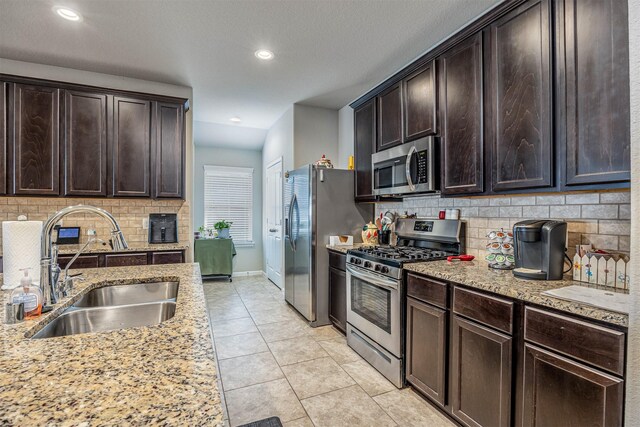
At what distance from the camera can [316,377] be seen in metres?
2.45

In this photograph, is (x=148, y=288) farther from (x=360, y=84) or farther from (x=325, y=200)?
(x=360, y=84)

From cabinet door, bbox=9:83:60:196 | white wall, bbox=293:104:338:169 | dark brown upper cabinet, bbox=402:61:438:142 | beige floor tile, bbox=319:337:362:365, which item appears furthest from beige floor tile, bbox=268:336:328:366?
cabinet door, bbox=9:83:60:196

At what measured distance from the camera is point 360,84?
3652 millimetres

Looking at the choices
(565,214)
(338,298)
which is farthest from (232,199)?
(565,214)

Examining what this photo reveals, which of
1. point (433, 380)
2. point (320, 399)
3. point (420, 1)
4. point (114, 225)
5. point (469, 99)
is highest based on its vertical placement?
point (420, 1)

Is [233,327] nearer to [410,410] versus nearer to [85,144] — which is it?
[410,410]

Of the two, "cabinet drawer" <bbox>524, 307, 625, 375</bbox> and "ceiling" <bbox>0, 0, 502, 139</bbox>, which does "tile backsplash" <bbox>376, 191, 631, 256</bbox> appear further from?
"ceiling" <bbox>0, 0, 502, 139</bbox>

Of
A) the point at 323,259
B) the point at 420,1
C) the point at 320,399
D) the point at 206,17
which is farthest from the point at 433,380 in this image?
the point at 206,17

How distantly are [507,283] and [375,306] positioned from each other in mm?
1113

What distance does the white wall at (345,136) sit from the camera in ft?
14.1

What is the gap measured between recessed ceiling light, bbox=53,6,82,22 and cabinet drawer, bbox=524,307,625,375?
3.49m

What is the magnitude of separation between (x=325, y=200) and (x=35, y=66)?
10.6 feet

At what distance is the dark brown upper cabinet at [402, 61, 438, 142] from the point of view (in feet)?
8.20

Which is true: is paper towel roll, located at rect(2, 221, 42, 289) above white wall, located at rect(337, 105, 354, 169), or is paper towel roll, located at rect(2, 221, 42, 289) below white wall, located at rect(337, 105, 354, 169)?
below
